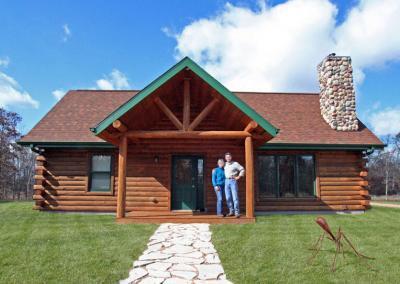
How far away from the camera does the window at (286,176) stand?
1105cm

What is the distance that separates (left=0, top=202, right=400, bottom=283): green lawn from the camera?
15.3ft

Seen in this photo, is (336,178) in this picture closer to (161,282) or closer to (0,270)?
(161,282)

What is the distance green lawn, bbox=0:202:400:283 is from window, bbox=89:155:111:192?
2015 mm

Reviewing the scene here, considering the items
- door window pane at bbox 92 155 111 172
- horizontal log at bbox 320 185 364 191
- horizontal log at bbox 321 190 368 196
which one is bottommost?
horizontal log at bbox 321 190 368 196

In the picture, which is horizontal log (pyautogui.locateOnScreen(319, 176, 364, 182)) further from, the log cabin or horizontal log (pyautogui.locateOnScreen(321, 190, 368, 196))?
horizontal log (pyautogui.locateOnScreen(321, 190, 368, 196))

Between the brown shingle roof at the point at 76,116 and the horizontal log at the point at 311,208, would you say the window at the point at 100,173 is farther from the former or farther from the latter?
the horizontal log at the point at 311,208

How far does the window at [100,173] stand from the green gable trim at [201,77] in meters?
3.04

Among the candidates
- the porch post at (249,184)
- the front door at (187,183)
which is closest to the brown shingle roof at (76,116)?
the front door at (187,183)

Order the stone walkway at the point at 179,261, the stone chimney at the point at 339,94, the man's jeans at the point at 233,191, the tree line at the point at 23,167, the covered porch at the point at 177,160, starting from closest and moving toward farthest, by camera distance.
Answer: the stone walkway at the point at 179,261, the man's jeans at the point at 233,191, the covered porch at the point at 177,160, the stone chimney at the point at 339,94, the tree line at the point at 23,167

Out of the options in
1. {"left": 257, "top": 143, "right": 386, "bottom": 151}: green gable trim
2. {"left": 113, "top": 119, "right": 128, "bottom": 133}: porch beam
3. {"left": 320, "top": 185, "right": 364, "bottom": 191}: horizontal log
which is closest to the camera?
{"left": 113, "top": 119, "right": 128, "bottom": 133}: porch beam

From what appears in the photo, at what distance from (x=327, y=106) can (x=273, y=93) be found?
9.65ft

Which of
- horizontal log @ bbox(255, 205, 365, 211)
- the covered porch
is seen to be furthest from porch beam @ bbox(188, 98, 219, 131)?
horizontal log @ bbox(255, 205, 365, 211)

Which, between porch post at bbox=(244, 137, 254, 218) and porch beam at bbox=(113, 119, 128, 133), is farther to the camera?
porch post at bbox=(244, 137, 254, 218)

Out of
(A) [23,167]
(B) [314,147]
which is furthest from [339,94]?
(A) [23,167]
